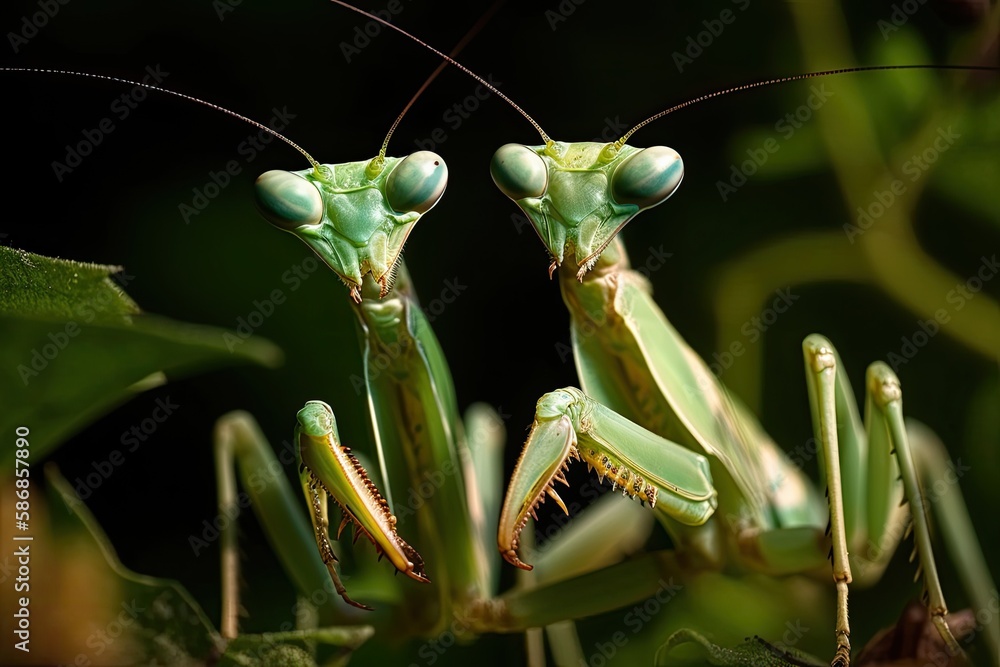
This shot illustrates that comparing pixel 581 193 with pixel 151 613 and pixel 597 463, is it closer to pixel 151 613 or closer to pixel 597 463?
pixel 597 463

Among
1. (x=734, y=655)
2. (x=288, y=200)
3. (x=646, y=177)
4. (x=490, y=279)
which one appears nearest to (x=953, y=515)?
(x=734, y=655)

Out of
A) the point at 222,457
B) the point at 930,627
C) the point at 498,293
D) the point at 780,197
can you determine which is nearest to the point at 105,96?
the point at 222,457

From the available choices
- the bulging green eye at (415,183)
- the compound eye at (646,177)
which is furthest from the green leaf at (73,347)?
the compound eye at (646,177)

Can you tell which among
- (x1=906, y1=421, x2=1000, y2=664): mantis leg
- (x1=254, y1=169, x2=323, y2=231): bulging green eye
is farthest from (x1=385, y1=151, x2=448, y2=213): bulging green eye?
(x1=906, y1=421, x2=1000, y2=664): mantis leg

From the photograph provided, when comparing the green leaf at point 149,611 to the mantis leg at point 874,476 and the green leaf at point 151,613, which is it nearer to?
the green leaf at point 151,613

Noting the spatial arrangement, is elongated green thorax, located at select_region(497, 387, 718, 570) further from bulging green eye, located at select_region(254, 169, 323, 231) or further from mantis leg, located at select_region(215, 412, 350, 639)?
mantis leg, located at select_region(215, 412, 350, 639)

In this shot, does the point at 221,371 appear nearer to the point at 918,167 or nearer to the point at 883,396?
the point at 883,396
